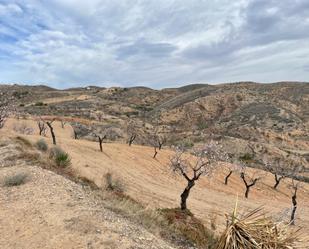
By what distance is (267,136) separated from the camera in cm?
8138

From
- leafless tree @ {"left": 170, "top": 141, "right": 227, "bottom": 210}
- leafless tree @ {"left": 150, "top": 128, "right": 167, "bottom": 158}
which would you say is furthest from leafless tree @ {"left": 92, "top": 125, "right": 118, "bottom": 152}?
leafless tree @ {"left": 170, "top": 141, "right": 227, "bottom": 210}

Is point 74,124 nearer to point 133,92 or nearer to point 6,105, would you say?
point 6,105

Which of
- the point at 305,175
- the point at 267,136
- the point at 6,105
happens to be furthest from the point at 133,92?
the point at 6,105

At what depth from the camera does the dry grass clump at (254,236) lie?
10125 millimetres

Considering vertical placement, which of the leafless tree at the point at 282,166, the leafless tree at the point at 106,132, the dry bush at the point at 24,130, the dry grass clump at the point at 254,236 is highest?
the dry grass clump at the point at 254,236

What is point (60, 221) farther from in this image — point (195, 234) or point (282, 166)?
point (282, 166)

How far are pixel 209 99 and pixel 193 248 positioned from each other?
101m

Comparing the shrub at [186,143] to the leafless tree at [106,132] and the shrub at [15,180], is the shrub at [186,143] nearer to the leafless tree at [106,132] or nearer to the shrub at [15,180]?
the leafless tree at [106,132]

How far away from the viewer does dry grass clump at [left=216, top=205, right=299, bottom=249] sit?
10.1 m

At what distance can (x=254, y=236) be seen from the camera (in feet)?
33.7

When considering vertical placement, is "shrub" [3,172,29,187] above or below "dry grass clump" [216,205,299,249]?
above

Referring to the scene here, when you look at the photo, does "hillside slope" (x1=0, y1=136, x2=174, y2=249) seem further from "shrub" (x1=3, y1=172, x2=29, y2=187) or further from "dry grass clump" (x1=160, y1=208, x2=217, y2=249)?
"dry grass clump" (x1=160, y1=208, x2=217, y2=249)

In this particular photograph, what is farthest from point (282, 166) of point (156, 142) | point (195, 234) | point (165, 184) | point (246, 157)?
point (195, 234)

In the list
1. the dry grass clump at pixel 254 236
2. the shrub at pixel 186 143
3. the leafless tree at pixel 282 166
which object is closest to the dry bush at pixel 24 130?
the shrub at pixel 186 143
